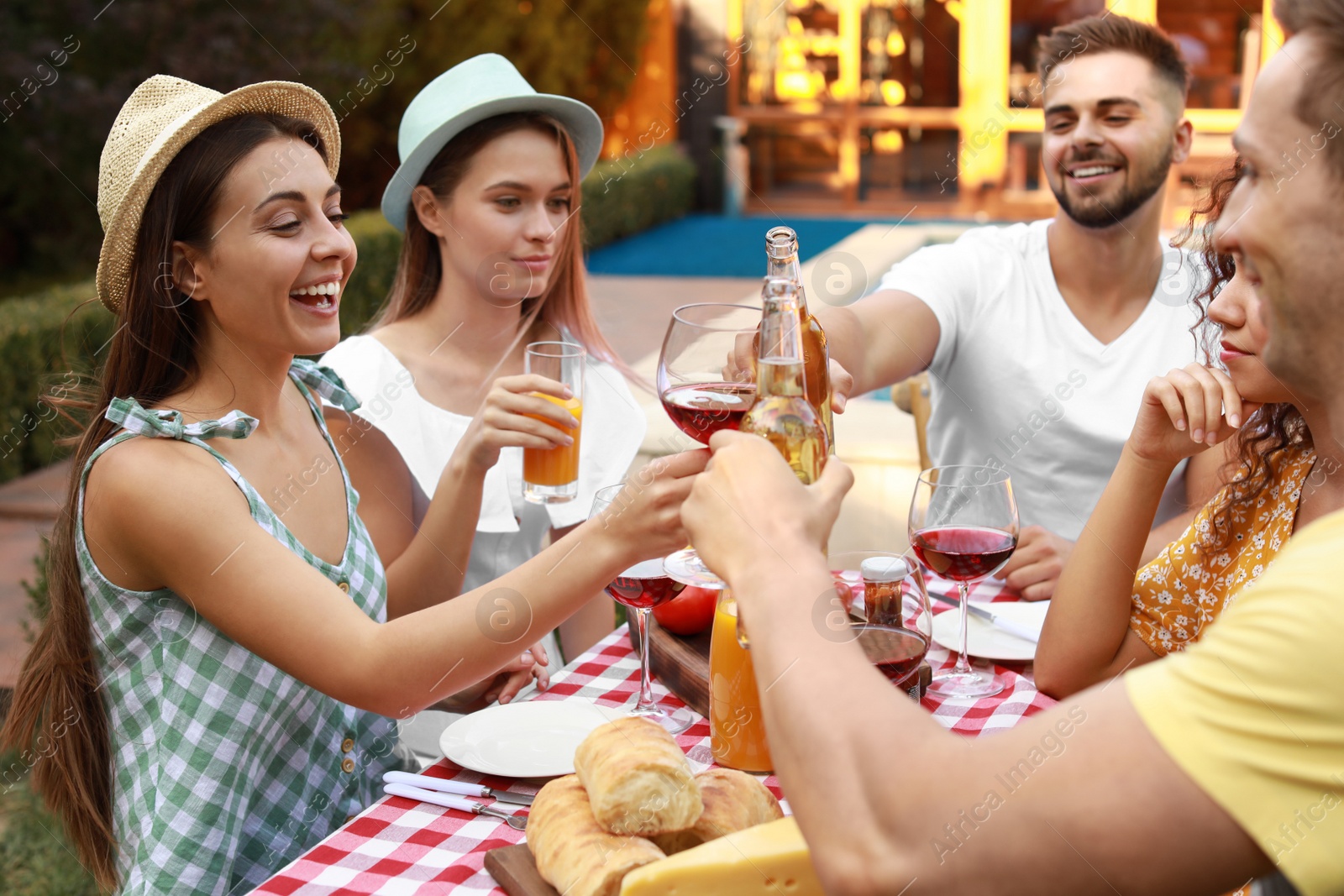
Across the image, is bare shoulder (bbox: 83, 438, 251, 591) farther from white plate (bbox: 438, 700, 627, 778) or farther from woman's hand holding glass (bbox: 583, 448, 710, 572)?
woman's hand holding glass (bbox: 583, 448, 710, 572)

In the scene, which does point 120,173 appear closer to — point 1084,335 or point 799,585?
point 799,585

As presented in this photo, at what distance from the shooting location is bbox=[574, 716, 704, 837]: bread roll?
49.3 inches

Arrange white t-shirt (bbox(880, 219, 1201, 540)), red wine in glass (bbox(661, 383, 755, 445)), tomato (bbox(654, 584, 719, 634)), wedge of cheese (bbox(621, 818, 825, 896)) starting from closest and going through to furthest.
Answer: wedge of cheese (bbox(621, 818, 825, 896)), red wine in glass (bbox(661, 383, 755, 445)), tomato (bbox(654, 584, 719, 634)), white t-shirt (bbox(880, 219, 1201, 540))

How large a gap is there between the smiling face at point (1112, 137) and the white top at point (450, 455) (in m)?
1.33

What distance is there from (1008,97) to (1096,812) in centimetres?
1407

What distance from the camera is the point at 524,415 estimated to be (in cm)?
202

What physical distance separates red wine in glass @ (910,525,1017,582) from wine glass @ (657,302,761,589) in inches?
19.7

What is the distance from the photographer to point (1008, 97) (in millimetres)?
13797

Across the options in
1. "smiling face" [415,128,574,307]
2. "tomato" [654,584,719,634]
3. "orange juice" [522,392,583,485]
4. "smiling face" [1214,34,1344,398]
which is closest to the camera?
"smiling face" [1214,34,1344,398]

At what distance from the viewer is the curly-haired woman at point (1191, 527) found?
175 centimetres

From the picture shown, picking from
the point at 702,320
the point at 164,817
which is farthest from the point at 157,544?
the point at 702,320

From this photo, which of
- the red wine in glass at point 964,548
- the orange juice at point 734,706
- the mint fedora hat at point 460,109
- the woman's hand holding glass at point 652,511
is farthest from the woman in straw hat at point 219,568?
the mint fedora hat at point 460,109

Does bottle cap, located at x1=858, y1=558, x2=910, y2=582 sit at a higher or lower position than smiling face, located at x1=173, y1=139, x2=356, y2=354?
lower

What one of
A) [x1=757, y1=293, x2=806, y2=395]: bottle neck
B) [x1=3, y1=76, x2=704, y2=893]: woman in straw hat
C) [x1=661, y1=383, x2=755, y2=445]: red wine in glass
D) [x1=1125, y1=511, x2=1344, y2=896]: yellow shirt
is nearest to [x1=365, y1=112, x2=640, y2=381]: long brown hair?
[x1=3, y1=76, x2=704, y2=893]: woman in straw hat
